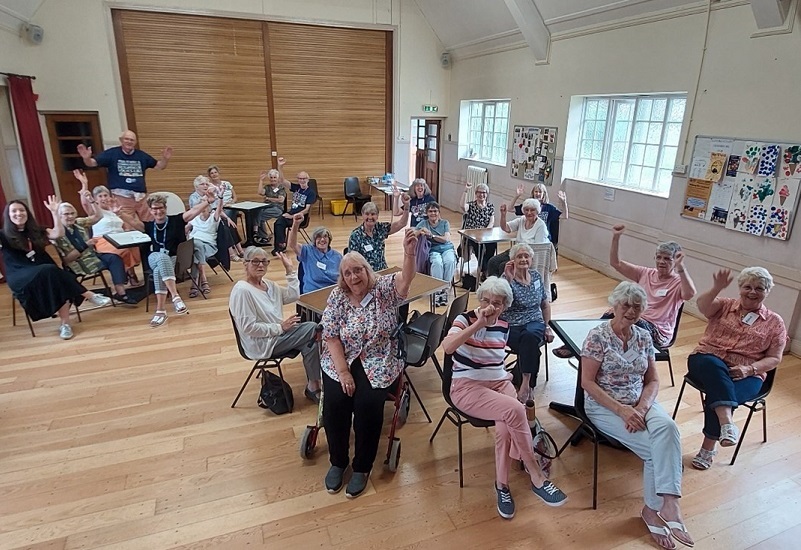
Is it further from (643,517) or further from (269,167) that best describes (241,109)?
(643,517)

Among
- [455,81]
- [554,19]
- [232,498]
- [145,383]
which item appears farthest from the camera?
[455,81]

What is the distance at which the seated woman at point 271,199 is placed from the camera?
23.8ft

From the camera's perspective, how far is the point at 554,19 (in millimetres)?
6512

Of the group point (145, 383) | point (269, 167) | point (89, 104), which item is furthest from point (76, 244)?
point (269, 167)

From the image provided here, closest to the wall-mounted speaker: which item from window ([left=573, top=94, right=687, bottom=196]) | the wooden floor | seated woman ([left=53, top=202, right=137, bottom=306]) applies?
seated woman ([left=53, top=202, right=137, bottom=306])

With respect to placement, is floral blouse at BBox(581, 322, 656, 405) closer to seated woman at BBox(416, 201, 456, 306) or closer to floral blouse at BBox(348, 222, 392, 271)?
floral blouse at BBox(348, 222, 392, 271)

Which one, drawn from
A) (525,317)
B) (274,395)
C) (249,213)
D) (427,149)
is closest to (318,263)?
(274,395)

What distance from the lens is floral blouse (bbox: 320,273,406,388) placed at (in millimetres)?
2553

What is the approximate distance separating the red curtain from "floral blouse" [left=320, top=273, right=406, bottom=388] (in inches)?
270

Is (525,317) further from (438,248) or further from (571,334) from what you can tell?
(438,248)

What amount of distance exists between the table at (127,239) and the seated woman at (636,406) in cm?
415

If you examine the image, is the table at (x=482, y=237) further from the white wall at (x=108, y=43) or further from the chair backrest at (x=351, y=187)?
the white wall at (x=108, y=43)

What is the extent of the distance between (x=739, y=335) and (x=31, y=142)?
8.76 m

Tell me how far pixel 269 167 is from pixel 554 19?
5665mm
